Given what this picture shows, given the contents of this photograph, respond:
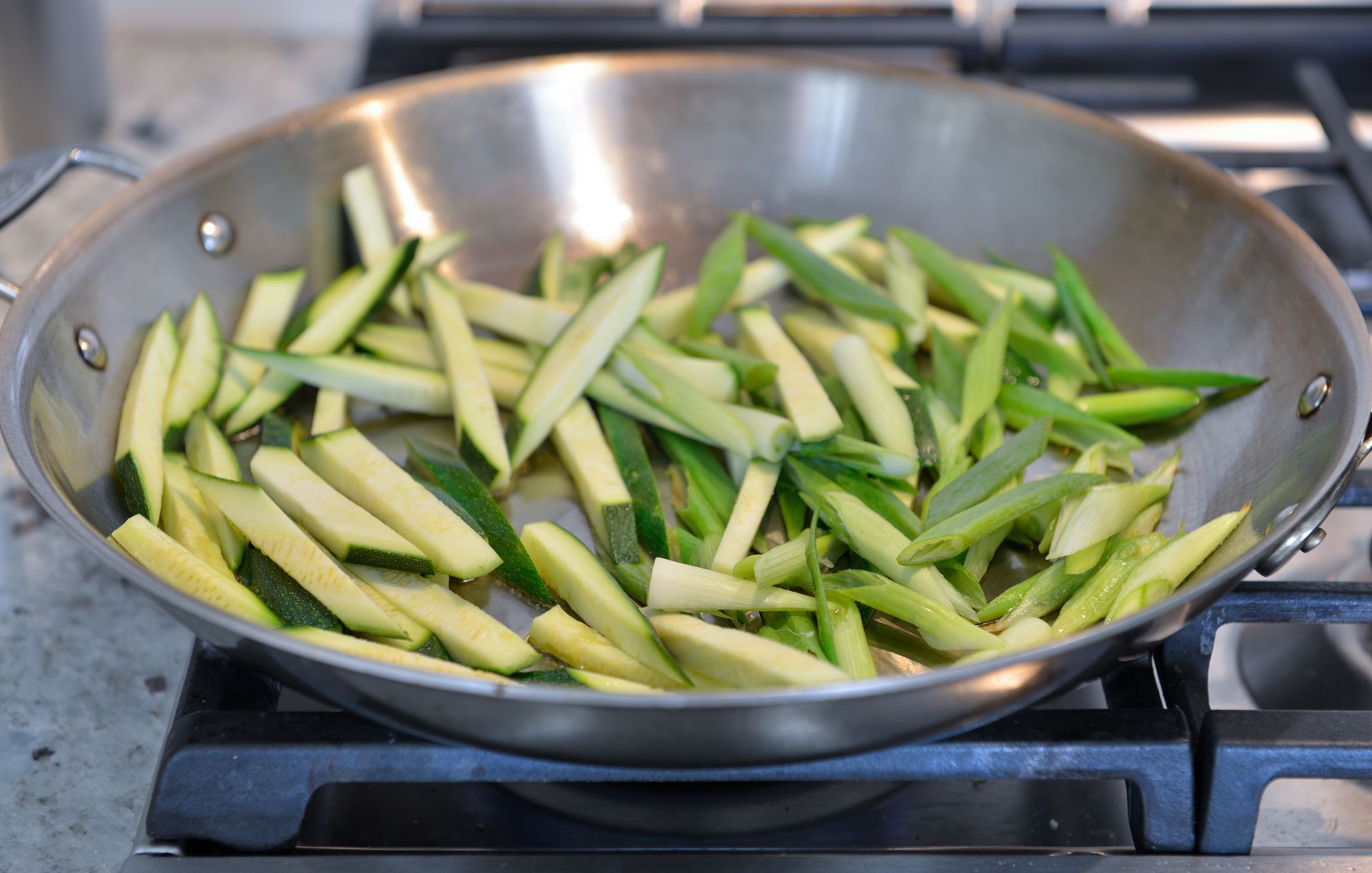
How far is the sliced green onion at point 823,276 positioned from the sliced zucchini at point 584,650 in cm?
54

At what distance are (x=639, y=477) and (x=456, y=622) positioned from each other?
0.25 meters

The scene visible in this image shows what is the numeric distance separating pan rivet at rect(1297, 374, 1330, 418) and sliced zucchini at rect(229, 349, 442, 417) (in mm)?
825

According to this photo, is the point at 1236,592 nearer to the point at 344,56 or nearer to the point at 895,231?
the point at 895,231

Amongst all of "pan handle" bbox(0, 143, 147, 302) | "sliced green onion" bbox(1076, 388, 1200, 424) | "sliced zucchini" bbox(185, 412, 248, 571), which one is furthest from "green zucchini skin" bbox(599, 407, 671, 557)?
"pan handle" bbox(0, 143, 147, 302)

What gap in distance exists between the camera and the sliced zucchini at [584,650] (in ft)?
2.96

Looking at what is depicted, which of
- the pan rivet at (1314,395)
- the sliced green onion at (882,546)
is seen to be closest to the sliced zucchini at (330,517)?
the sliced green onion at (882,546)

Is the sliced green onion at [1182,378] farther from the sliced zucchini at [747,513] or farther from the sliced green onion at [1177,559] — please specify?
the sliced zucchini at [747,513]

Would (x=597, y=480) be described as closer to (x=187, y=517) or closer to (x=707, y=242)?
(x=187, y=517)

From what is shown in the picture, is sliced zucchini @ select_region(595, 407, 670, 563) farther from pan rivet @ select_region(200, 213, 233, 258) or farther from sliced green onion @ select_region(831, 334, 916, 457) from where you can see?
pan rivet @ select_region(200, 213, 233, 258)

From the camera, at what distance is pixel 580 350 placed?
1226mm

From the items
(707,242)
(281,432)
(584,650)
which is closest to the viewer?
(584,650)

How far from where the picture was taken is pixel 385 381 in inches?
48.1

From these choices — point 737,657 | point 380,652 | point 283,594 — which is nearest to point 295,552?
point 283,594

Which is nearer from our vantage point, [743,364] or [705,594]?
[705,594]
